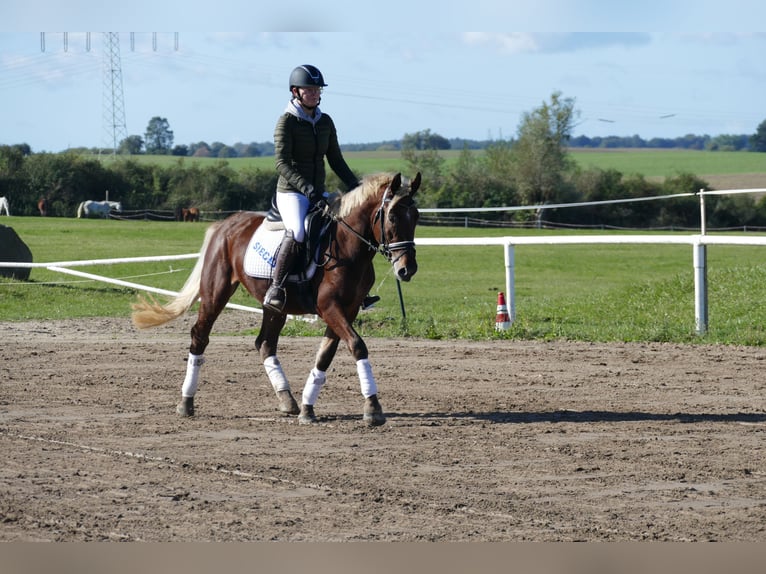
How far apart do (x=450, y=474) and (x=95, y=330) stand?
11425 mm

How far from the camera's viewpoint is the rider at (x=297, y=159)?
8953 millimetres

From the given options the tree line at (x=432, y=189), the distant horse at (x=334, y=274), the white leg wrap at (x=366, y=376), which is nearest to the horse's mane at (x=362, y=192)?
the distant horse at (x=334, y=274)

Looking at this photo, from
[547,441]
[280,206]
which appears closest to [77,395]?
[280,206]

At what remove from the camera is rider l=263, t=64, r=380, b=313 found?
895cm

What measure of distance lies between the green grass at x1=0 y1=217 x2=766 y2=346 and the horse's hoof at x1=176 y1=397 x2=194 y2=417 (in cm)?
288

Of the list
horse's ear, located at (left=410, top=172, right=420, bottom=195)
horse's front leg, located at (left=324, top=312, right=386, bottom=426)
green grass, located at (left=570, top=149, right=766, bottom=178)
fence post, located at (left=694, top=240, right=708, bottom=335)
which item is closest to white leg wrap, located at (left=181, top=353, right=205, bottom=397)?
horse's front leg, located at (left=324, top=312, right=386, bottom=426)

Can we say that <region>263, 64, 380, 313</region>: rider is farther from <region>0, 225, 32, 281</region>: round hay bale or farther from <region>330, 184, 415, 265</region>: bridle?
<region>0, 225, 32, 281</region>: round hay bale

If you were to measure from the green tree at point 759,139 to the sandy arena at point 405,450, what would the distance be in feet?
→ 390

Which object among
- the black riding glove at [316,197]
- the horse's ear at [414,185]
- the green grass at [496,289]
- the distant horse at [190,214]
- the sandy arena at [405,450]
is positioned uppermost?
the distant horse at [190,214]

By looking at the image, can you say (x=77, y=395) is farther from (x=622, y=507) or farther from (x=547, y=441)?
(x=622, y=507)

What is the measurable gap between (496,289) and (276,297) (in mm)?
18643

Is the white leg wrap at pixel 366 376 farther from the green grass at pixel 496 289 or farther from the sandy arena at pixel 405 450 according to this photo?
the green grass at pixel 496 289

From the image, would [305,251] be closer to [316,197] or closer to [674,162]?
[316,197]

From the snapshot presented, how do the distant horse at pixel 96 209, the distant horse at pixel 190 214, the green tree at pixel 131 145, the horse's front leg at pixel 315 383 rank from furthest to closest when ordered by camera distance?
the green tree at pixel 131 145 → the distant horse at pixel 96 209 → the distant horse at pixel 190 214 → the horse's front leg at pixel 315 383
